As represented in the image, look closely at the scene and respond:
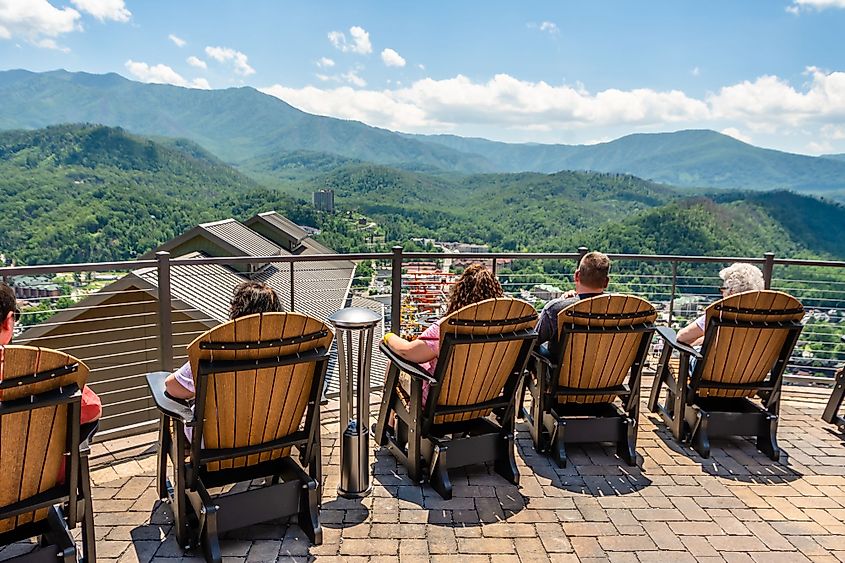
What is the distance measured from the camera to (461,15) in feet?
84.4

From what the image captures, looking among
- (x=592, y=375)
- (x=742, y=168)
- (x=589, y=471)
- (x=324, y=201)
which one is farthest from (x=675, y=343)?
(x=742, y=168)

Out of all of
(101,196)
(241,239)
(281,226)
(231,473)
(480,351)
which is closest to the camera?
(231,473)

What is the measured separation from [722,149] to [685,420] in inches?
8135

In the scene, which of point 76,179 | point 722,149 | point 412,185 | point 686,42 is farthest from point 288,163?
point 722,149

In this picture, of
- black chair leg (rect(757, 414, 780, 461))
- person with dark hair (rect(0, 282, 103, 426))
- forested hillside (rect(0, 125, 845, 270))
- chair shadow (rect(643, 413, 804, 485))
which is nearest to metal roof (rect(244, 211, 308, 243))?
forested hillside (rect(0, 125, 845, 270))

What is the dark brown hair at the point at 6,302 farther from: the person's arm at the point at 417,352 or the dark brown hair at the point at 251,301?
the person's arm at the point at 417,352

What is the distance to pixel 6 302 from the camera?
2.26m

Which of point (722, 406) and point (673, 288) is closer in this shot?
point (722, 406)

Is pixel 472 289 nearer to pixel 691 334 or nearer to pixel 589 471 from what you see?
pixel 589 471

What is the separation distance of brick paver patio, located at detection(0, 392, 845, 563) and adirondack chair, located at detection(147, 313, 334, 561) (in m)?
0.18

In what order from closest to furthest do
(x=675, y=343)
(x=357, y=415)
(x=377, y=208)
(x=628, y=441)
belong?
(x=357, y=415) → (x=628, y=441) → (x=675, y=343) → (x=377, y=208)

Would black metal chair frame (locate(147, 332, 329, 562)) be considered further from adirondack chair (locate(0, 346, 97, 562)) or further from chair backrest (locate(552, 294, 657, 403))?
chair backrest (locate(552, 294, 657, 403))

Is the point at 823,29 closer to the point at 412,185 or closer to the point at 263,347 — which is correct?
the point at 263,347

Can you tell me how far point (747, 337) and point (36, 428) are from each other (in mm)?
3815
